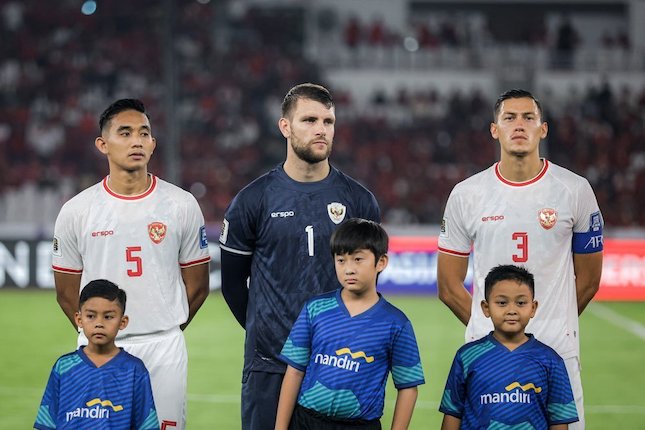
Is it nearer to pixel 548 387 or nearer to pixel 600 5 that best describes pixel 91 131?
pixel 600 5

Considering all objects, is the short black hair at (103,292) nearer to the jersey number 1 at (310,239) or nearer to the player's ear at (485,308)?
the jersey number 1 at (310,239)

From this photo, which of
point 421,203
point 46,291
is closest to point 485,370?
point 46,291

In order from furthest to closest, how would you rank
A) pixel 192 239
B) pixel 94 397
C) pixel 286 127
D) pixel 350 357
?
1. pixel 192 239
2. pixel 286 127
3. pixel 94 397
4. pixel 350 357

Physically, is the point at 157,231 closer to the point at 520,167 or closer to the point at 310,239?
the point at 310,239

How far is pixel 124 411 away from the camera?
15.5 feet

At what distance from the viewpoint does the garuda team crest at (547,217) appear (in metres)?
5.16

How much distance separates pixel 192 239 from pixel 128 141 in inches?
23.4

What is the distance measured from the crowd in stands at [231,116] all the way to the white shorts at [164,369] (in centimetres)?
1614

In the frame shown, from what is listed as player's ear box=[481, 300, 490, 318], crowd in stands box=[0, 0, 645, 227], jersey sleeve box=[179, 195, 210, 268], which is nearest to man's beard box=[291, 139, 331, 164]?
jersey sleeve box=[179, 195, 210, 268]

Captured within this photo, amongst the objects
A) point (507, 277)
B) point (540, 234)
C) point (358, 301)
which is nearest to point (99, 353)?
point (358, 301)

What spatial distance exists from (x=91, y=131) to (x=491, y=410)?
20285 mm

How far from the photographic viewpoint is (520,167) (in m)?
5.24

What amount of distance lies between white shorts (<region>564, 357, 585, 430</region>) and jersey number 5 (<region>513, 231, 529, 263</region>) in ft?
1.75

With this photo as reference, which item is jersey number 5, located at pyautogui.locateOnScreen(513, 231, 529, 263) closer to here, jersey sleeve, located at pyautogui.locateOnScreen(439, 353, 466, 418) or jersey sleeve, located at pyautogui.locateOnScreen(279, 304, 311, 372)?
jersey sleeve, located at pyautogui.locateOnScreen(439, 353, 466, 418)
